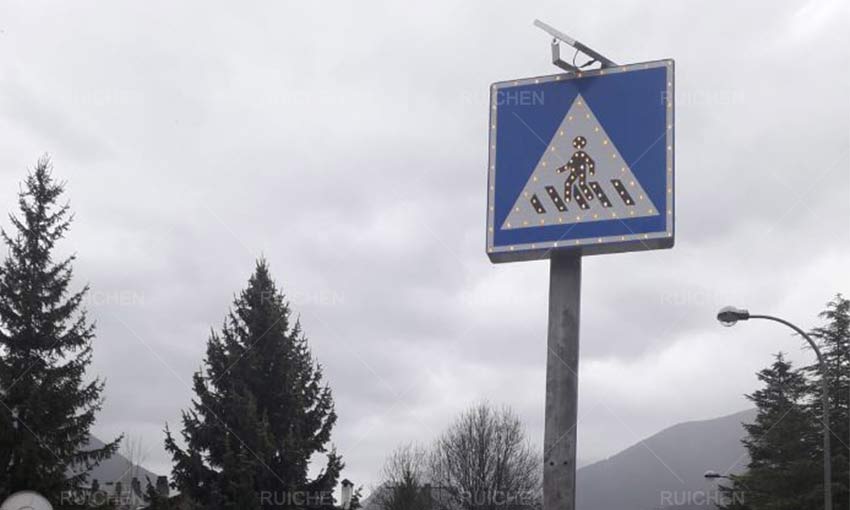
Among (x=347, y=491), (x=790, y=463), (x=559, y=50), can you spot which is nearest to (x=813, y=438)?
(x=790, y=463)

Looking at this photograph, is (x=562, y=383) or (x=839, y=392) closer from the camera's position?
(x=562, y=383)

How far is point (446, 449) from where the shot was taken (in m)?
61.4

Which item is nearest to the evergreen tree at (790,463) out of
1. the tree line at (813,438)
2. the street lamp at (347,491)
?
the tree line at (813,438)

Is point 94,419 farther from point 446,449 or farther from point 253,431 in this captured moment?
point 446,449

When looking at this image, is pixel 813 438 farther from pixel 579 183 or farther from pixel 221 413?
pixel 579 183

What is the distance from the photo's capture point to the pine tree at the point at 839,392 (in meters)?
40.3

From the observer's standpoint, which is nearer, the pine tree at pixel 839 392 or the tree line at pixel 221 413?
the tree line at pixel 221 413

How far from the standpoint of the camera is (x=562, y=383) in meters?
8.93

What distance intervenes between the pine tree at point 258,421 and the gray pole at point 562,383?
21467 mm

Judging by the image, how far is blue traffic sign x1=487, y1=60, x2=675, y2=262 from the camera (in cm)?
889

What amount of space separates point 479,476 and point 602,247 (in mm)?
52473

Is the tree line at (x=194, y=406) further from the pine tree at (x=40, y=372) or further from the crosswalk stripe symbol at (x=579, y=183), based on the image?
the crosswalk stripe symbol at (x=579, y=183)

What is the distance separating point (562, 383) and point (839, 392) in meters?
35.0

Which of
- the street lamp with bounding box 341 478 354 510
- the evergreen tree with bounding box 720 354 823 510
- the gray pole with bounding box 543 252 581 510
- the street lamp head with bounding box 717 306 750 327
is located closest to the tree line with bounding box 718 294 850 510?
the evergreen tree with bounding box 720 354 823 510
